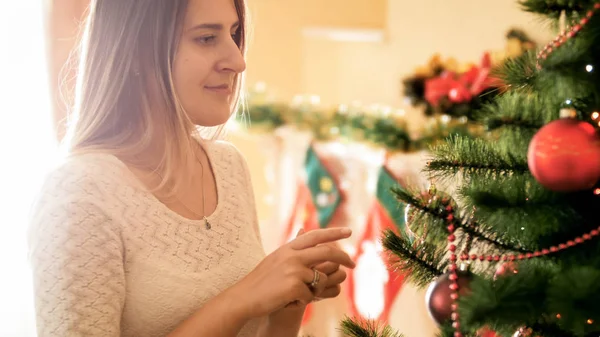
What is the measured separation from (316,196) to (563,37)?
6.68ft

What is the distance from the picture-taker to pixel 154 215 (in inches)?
43.8

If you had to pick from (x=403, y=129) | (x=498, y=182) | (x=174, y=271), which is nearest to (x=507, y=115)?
(x=498, y=182)

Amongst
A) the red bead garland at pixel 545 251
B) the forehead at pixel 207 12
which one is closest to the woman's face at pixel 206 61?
the forehead at pixel 207 12

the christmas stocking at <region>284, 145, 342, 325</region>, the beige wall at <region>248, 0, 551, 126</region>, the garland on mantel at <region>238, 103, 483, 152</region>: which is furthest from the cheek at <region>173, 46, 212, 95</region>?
the beige wall at <region>248, 0, 551, 126</region>

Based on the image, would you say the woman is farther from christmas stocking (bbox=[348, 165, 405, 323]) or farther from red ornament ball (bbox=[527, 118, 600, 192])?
christmas stocking (bbox=[348, 165, 405, 323])

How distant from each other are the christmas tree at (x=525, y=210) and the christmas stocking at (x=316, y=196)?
176 cm

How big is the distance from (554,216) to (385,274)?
1649 millimetres

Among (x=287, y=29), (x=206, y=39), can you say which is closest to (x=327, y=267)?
(x=206, y=39)

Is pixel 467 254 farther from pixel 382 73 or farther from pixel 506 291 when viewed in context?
pixel 382 73

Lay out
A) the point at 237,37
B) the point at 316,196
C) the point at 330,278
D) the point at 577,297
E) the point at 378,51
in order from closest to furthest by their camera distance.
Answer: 1. the point at 577,297
2. the point at 330,278
3. the point at 237,37
4. the point at 316,196
5. the point at 378,51

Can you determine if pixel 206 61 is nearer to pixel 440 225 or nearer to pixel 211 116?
pixel 211 116

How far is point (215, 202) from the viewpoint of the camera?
1.28 metres

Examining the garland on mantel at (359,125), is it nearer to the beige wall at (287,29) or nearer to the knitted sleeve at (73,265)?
the knitted sleeve at (73,265)

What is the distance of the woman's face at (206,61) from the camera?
111 cm
